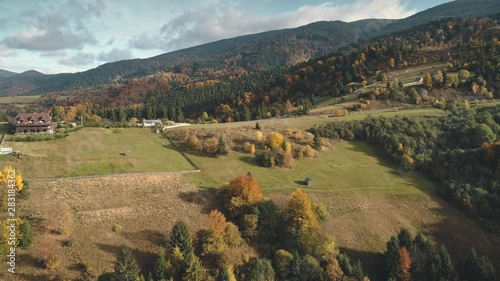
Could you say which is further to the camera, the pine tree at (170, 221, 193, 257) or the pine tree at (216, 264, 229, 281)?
the pine tree at (170, 221, 193, 257)

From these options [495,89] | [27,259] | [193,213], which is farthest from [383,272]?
[495,89]

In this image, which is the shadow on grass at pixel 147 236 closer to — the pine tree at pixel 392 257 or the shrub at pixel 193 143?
the shrub at pixel 193 143

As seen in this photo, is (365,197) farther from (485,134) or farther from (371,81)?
(371,81)

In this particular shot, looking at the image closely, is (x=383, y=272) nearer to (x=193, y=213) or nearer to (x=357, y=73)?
(x=193, y=213)

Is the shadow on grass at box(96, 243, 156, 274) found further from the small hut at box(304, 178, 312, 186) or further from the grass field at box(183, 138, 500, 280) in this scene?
the small hut at box(304, 178, 312, 186)

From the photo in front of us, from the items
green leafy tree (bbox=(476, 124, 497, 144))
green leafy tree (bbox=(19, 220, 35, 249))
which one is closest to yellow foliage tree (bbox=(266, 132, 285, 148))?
green leafy tree (bbox=(476, 124, 497, 144))

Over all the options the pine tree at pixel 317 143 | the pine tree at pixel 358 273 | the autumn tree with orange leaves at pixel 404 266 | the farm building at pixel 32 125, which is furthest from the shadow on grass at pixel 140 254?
the pine tree at pixel 317 143
